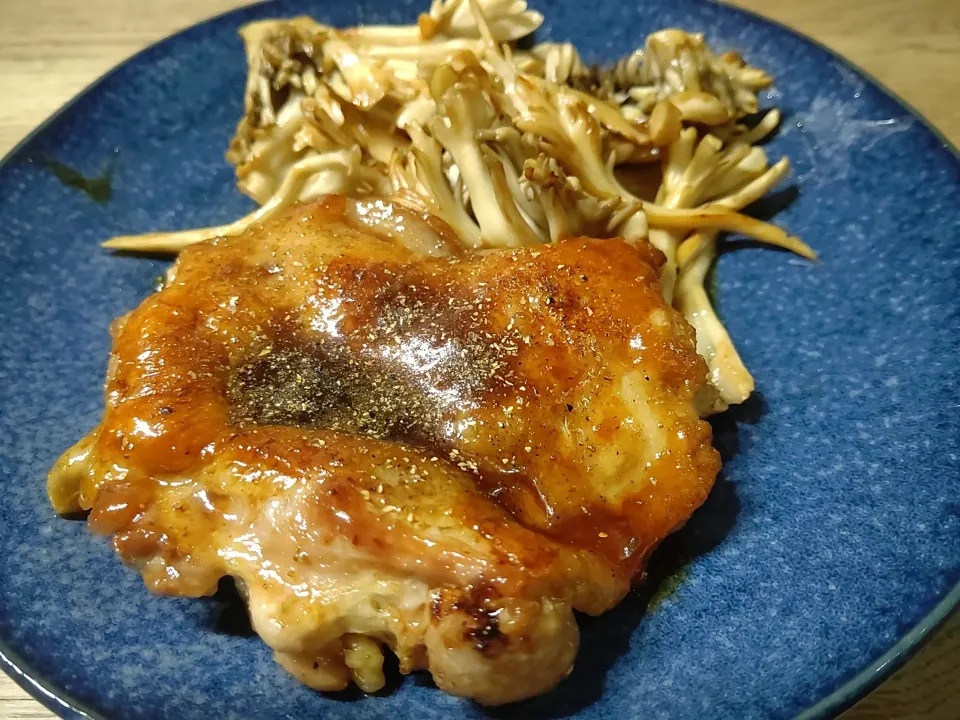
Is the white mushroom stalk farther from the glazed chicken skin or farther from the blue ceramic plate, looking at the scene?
the glazed chicken skin

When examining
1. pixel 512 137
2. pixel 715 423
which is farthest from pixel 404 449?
pixel 512 137

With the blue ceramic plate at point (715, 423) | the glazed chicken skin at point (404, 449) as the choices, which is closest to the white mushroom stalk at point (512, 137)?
A: the blue ceramic plate at point (715, 423)

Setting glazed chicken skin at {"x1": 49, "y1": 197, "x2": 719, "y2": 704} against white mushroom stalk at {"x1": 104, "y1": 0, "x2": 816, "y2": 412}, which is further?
white mushroom stalk at {"x1": 104, "y1": 0, "x2": 816, "y2": 412}

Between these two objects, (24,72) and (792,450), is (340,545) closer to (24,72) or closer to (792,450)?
(792,450)

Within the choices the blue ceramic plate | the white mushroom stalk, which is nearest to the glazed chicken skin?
the blue ceramic plate

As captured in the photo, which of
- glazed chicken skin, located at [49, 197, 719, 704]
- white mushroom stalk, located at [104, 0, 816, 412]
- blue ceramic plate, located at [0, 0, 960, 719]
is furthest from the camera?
white mushroom stalk, located at [104, 0, 816, 412]

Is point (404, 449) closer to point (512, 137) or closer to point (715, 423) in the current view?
point (715, 423)

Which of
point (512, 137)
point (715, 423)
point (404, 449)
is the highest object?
point (512, 137)
